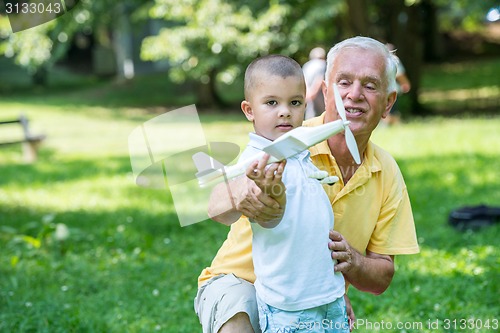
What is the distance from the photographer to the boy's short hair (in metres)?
2.59

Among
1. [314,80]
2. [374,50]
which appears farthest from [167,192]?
[374,50]

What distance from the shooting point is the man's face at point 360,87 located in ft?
9.52

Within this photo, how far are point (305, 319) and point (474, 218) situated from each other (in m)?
4.87

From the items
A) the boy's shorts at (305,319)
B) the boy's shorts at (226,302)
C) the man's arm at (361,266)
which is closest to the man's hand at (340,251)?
the man's arm at (361,266)

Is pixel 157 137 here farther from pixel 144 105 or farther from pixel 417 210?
pixel 144 105

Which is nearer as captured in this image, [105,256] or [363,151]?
[363,151]

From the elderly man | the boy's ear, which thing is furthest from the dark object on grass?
the boy's ear

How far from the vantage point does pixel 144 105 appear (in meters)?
26.0

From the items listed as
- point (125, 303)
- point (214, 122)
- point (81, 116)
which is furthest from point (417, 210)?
point (81, 116)

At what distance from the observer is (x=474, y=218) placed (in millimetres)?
7086

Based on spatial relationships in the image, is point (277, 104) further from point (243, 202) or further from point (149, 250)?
point (149, 250)

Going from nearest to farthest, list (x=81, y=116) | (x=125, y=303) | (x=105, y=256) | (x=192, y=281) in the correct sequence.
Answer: (x=125, y=303), (x=192, y=281), (x=105, y=256), (x=81, y=116)

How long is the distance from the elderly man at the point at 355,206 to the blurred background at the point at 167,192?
499 mm

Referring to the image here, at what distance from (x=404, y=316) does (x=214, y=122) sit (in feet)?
50.3
